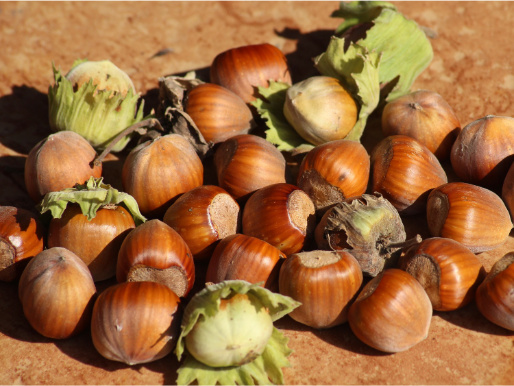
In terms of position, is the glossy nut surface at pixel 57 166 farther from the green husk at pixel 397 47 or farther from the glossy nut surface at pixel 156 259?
the green husk at pixel 397 47

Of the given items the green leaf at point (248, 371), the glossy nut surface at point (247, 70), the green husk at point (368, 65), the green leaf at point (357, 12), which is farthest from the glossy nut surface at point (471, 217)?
the green leaf at point (357, 12)

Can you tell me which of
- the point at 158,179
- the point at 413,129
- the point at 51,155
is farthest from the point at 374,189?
the point at 51,155

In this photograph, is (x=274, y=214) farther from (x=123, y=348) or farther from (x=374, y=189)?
(x=123, y=348)

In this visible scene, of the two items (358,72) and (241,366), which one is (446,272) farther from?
(358,72)

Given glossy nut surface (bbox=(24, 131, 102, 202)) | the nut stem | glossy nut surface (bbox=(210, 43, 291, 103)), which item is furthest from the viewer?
glossy nut surface (bbox=(210, 43, 291, 103))

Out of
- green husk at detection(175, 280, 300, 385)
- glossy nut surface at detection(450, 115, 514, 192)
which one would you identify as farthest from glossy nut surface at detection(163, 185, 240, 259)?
glossy nut surface at detection(450, 115, 514, 192)

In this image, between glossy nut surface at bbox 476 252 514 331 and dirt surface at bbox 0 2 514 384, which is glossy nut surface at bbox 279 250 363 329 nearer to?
dirt surface at bbox 0 2 514 384

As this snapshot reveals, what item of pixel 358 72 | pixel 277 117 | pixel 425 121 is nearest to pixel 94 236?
pixel 277 117

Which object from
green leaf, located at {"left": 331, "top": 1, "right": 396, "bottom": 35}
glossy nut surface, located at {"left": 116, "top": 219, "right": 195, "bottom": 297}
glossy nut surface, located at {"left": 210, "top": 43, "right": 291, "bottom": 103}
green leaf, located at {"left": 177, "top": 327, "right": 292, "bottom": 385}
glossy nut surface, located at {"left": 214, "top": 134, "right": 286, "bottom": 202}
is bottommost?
green leaf, located at {"left": 177, "top": 327, "right": 292, "bottom": 385}
